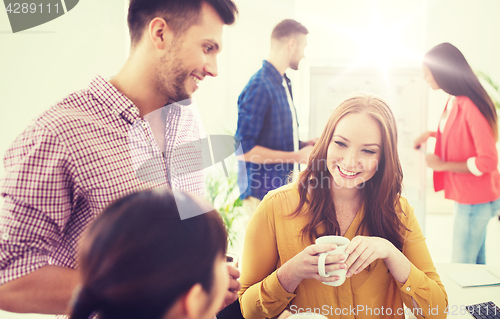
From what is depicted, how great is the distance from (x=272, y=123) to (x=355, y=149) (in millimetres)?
889

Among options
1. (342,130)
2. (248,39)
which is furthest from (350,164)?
(248,39)

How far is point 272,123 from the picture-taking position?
1.81 m

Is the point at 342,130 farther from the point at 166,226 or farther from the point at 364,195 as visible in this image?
the point at 166,226

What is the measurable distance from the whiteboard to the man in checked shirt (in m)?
1.38

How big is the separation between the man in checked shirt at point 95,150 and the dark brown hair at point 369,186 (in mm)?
377

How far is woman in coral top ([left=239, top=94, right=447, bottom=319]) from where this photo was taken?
2.77 feet

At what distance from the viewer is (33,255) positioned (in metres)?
0.55

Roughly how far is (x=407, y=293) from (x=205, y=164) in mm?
629

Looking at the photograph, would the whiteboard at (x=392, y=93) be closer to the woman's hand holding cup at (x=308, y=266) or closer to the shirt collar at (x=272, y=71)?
the shirt collar at (x=272, y=71)

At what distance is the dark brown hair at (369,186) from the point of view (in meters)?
0.96

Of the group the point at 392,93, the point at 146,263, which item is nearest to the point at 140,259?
the point at 146,263

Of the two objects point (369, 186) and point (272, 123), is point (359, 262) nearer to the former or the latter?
point (369, 186)

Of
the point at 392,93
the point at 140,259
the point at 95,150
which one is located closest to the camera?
the point at 140,259

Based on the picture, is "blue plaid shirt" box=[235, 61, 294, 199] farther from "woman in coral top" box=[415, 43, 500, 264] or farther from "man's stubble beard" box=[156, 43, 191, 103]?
"man's stubble beard" box=[156, 43, 191, 103]
